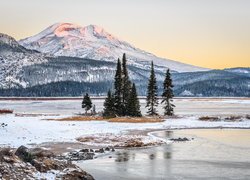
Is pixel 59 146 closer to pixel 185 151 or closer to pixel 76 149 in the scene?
pixel 76 149

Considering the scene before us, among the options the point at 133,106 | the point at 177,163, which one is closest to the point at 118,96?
the point at 133,106

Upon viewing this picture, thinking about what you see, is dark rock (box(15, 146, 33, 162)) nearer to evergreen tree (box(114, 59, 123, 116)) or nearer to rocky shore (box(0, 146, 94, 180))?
rocky shore (box(0, 146, 94, 180))

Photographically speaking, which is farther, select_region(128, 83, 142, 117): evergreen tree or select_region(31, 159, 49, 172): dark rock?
select_region(128, 83, 142, 117): evergreen tree

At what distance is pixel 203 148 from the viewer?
4131cm

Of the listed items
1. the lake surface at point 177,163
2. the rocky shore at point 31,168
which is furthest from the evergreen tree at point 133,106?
the rocky shore at point 31,168

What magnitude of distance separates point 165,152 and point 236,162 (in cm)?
735

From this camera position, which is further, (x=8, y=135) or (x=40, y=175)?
(x=8, y=135)

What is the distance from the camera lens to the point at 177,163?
3250 centimetres

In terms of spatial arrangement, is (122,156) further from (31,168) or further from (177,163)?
(31,168)

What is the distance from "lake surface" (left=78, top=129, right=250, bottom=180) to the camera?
2795 cm

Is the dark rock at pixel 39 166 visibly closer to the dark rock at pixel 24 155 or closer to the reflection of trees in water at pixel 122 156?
the dark rock at pixel 24 155

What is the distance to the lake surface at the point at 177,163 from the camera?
27953 millimetres

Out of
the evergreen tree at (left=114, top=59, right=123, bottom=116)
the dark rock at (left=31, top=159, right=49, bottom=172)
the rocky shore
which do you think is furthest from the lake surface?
the evergreen tree at (left=114, top=59, right=123, bottom=116)

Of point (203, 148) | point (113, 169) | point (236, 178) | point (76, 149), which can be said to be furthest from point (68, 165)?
point (203, 148)
